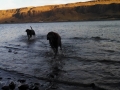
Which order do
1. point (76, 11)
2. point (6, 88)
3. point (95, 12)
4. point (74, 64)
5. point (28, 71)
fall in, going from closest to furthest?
1. point (6, 88)
2. point (28, 71)
3. point (74, 64)
4. point (95, 12)
5. point (76, 11)

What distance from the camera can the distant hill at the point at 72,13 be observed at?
393 feet

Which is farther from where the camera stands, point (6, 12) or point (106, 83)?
point (6, 12)

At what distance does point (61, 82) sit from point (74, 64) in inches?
144

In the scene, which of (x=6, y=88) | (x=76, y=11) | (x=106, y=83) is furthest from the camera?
(x=76, y=11)

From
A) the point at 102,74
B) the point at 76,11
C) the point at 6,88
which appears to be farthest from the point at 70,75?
the point at 76,11

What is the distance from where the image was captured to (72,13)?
13388 centimetres

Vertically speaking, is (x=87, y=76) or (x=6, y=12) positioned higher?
(x=6, y=12)

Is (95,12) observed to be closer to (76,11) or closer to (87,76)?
(76,11)

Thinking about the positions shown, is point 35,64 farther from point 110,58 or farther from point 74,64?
point 110,58

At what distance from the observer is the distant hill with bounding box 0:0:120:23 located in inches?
4712

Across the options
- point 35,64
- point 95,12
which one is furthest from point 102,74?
point 95,12

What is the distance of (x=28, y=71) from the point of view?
12797 mm

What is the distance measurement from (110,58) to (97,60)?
963 millimetres

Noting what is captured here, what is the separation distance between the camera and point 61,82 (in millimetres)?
10398
